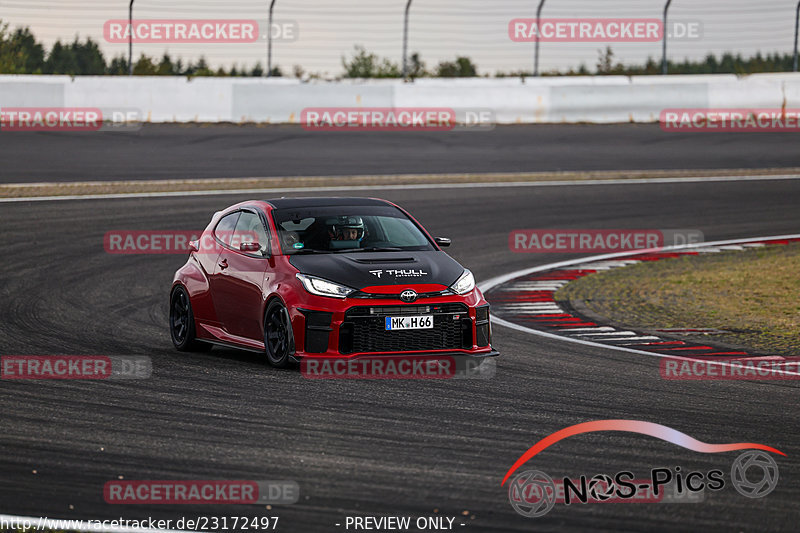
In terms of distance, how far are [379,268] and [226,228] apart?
2178 mm

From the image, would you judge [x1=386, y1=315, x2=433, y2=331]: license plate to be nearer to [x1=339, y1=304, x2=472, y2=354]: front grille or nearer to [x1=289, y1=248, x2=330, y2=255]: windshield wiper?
[x1=339, y1=304, x2=472, y2=354]: front grille

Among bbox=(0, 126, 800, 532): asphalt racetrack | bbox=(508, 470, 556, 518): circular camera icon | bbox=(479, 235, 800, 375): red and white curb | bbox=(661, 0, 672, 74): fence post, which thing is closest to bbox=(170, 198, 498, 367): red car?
bbox=(0, 126, 800, 532): asphalt racetrack

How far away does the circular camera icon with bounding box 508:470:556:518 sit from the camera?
20.5 ft

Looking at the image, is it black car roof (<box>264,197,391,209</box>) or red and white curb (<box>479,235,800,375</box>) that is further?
red and white curb (<box>479,235,800,375</box>)

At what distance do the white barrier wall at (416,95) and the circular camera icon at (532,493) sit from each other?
22393 mm

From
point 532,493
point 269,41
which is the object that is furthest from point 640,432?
point 269,41

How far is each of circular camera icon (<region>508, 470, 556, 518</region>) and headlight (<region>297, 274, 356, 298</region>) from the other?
11.2 feet

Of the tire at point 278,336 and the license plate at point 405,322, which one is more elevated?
the license plate at point 405,322

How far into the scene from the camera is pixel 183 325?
38.7 ft

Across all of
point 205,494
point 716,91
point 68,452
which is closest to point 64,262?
point 68,452

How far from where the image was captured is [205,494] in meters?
6.51

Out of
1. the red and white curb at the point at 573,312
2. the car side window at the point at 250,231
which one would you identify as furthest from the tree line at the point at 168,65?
the car side window at the point at 250,231

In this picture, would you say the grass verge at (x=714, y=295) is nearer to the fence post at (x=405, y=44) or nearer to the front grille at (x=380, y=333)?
the front grille at (x=380, y=333)

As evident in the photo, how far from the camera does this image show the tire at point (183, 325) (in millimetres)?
11625
